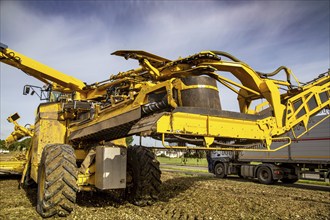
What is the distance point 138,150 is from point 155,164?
1.94 ft

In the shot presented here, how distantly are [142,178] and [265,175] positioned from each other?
10.4m

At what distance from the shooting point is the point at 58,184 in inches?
223

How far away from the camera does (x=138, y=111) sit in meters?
5.73

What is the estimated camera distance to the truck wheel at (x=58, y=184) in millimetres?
5527

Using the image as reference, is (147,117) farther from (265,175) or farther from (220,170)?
(220,170)

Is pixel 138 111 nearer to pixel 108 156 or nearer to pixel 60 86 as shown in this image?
pixel 108 156

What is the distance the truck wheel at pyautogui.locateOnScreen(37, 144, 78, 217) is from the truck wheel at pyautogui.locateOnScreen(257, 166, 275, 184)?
11.7 meters

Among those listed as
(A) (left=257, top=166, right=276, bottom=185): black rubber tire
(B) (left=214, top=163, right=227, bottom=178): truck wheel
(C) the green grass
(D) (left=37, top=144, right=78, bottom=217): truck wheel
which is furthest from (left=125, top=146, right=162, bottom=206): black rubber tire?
(B) (left=214, top=163, right=227, bottom=178): truck wheel

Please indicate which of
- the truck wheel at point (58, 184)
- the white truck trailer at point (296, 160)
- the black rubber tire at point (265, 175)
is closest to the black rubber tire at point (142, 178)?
the truck wheel at point (58, 184)

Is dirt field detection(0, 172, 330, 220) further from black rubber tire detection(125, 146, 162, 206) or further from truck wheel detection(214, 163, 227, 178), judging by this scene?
truck wheel detection(214, 163, 227, 178)

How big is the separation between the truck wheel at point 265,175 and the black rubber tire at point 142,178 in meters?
9.51

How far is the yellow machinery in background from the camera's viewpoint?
18.1 feet

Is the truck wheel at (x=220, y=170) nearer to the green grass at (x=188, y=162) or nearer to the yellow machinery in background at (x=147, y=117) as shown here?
the green grass at (x=188, y=162)

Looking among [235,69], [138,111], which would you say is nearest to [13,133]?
[138,111]
